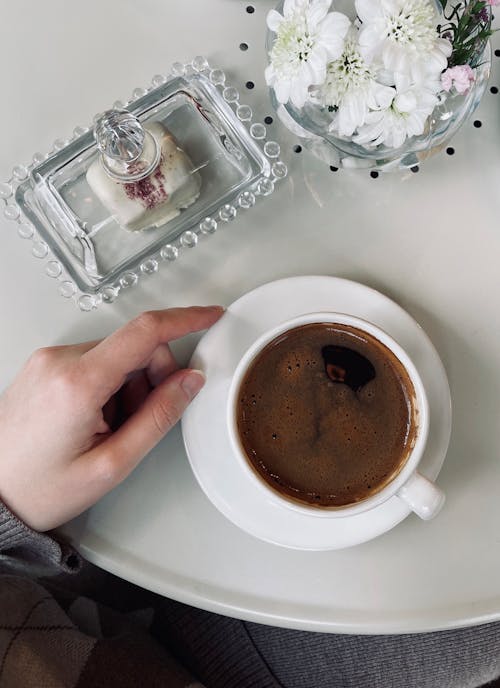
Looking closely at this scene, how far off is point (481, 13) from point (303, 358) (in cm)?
36

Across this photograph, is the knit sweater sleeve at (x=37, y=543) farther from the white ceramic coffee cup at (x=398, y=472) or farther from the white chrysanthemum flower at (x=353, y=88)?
the white chrysanthemum flower at (x=353, y=88)

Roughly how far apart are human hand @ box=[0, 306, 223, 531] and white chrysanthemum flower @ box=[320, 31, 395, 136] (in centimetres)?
24

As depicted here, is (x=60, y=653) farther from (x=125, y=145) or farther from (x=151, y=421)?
(x=125, y=145)

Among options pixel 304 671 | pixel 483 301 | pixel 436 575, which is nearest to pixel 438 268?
pixel 483 301

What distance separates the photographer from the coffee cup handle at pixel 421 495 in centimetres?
67

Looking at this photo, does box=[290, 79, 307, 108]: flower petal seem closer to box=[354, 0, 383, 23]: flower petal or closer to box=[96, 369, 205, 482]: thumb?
box=[354, 0, 383, 23]: flower petal

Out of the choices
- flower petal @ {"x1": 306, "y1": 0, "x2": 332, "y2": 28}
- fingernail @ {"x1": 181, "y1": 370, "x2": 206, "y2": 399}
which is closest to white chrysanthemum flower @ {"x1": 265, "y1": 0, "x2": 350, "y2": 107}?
flower petal @ {"x1": 306, "y1": 0, "x2": 332, "y2": 28}

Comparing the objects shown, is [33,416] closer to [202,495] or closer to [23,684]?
[202,495]

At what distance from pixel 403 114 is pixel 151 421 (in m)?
0.38

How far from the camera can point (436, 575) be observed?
76 cm

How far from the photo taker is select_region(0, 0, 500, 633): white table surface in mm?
762

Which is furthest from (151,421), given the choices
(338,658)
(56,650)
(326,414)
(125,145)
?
(338,658)

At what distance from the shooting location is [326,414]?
73cm

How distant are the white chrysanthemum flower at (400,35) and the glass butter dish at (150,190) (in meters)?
0.22
